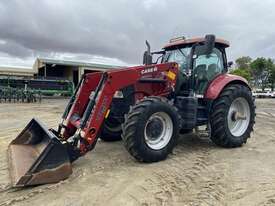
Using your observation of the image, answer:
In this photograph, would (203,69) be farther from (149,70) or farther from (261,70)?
(261,70)

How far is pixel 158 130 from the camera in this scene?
503cm

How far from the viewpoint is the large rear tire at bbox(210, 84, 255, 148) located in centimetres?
576

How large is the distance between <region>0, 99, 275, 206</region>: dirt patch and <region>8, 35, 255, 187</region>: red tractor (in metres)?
0.23

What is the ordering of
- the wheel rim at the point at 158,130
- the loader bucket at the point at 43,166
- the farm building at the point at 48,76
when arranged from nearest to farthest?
1. the loader bucket at the point at 43,166
2. the wheel rim at the point at 158,130
3. the farm building at the point at 48,76

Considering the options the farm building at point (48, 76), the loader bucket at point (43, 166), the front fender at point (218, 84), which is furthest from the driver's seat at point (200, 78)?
the farm building at point (48, 76)

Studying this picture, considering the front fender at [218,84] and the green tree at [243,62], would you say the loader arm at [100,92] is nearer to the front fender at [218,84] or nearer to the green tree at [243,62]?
the front fender at [218,84]

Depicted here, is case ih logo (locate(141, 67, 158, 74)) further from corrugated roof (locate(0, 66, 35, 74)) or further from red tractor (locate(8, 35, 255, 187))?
corrugated roof (locate(0, 66, 35, 74))

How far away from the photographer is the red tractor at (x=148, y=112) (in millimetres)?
4297

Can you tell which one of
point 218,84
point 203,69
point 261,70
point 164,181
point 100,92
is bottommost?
point 164,181

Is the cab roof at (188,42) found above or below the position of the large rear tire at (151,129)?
above

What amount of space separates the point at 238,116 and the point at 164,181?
2870 mm

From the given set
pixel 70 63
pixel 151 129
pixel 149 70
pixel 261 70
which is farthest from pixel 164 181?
pixel 261 70

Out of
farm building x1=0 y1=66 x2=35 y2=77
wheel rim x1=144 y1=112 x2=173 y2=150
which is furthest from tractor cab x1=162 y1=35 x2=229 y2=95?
farm building x1=0 y1=66 x2=35 y2=77

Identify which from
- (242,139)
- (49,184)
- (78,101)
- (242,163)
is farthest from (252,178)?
(78,101)
